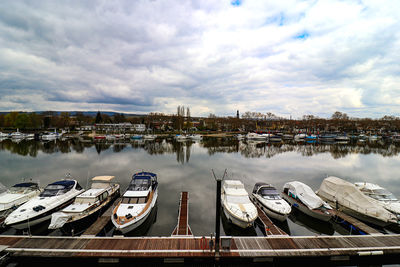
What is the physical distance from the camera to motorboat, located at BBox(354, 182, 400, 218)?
1648cm

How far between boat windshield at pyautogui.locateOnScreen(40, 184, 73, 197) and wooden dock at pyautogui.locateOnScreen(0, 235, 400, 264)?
18.9 feet

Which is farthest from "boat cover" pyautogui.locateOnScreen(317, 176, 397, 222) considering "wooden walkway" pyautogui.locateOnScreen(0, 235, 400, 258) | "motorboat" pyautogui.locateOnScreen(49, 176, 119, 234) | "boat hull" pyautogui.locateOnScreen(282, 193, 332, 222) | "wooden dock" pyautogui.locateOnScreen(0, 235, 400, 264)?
"motorboat" pyautogui.locateOnScreen(49, 176, 119, 234)

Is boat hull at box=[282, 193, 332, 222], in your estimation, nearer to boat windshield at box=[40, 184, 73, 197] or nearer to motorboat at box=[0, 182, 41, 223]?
boat windshield at box=[40, 184, 73, 197]

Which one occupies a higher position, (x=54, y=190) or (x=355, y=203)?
(x=54, y=190)

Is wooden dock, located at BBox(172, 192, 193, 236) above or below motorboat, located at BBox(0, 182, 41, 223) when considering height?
below

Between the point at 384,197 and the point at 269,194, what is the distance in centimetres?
1249

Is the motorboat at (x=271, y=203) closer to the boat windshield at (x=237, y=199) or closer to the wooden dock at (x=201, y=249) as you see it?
the boat windshield at (x=237, y=199)

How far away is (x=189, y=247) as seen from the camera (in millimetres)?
10719

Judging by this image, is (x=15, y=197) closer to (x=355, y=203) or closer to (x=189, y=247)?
(x=189, y=247)

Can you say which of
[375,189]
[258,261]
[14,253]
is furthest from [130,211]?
[375,189]

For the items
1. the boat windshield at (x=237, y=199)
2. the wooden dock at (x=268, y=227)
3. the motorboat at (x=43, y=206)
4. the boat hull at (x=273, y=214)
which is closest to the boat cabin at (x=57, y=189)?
the motorboat at (x=43, y=206)

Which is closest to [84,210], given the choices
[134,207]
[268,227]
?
[134,207]

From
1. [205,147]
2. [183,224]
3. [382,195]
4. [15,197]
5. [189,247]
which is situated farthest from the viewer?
[205,147]

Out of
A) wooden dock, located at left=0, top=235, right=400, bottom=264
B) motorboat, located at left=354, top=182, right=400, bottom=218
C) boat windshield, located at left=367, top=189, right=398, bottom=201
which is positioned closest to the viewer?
wooden dock, located at left=0, top=235, right=400, bottom=264
